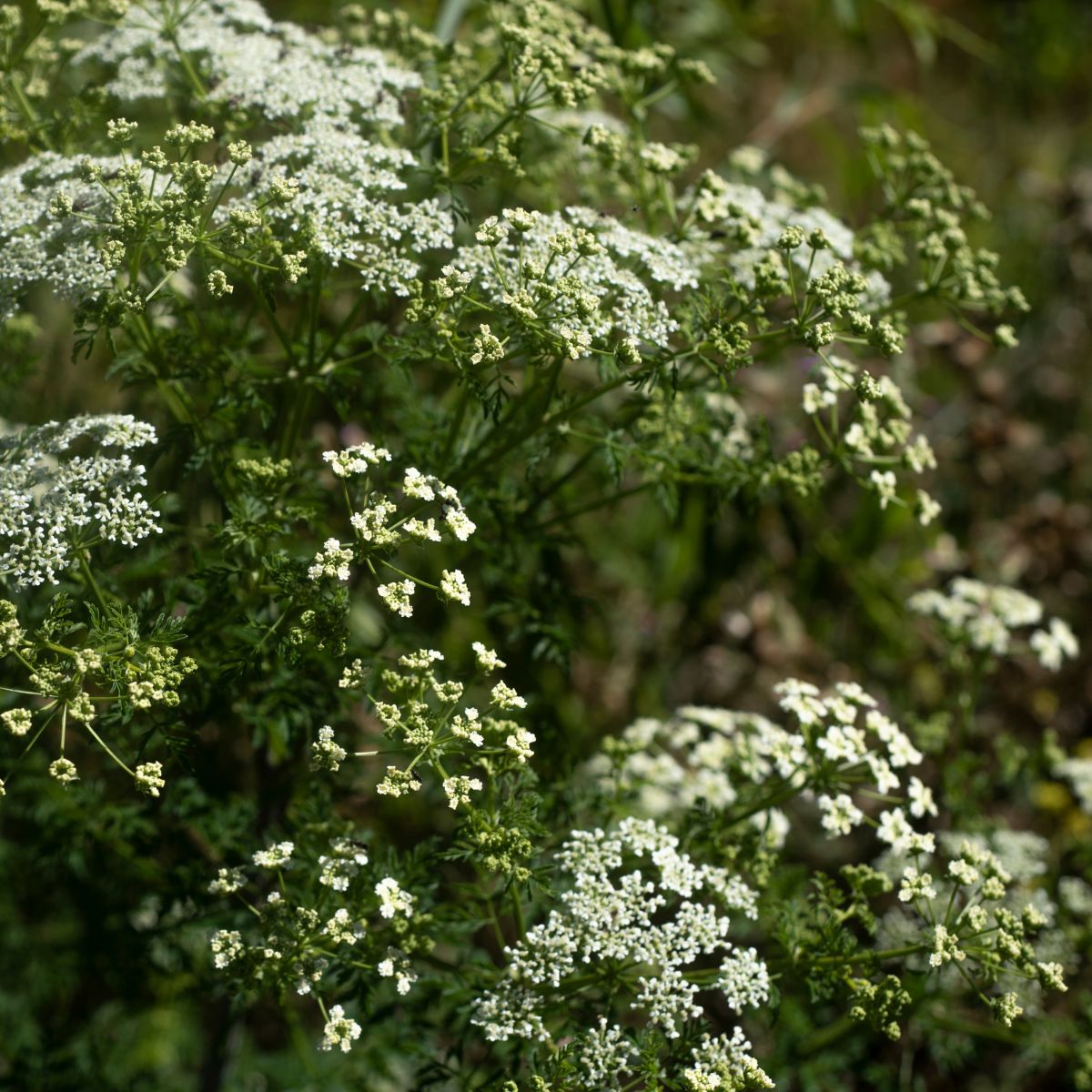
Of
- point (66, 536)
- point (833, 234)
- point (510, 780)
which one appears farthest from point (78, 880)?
point (833, 234)

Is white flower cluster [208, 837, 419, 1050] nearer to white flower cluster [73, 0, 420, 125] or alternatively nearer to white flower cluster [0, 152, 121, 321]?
white flower cluster [0, 152, 121, 321]

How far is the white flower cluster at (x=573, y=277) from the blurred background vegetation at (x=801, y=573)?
68 centimetres

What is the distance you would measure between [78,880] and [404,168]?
2438mm

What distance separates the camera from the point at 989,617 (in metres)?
3.78

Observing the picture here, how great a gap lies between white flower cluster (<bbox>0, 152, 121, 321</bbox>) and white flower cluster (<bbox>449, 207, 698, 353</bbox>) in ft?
2.73

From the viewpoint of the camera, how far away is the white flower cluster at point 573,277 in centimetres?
240

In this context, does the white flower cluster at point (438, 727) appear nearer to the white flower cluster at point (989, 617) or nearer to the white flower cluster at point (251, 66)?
the white flower cluster at point (251, 66)

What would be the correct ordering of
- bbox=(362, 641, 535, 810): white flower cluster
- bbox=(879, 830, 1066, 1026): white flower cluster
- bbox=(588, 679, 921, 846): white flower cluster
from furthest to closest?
1. bbox=(588, 679, 921, 846): white flower cluster
2. bbox=(879, 830, 1066, 1026): white flower cluster
3. bbox=(362, 641, 535, 810): white flower cluster

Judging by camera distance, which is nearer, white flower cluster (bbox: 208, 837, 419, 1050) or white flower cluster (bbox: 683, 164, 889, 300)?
white flower cluster (bbox: 208, 837, 419, 1050)

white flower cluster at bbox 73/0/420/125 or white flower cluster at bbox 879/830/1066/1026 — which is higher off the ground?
white flower cluster at bbox 73/0/420/125

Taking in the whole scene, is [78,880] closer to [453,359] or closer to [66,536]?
[66,536]

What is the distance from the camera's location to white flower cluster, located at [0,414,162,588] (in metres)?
2.30

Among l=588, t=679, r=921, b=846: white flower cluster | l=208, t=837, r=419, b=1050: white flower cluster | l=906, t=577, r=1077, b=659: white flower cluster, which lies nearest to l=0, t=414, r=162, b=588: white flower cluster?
l=208, t=837, r=419, b=1050: white flower cluster

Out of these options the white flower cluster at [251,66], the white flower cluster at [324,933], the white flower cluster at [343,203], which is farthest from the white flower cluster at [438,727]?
the white flower cluster at [251,66]
